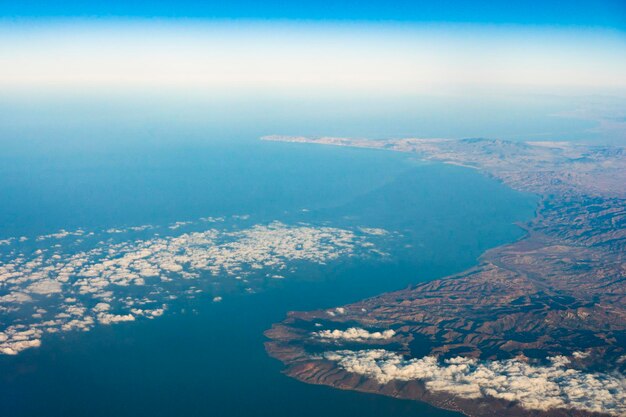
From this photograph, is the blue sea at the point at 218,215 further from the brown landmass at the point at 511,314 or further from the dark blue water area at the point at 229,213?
the brown landmass at the point at 511,314

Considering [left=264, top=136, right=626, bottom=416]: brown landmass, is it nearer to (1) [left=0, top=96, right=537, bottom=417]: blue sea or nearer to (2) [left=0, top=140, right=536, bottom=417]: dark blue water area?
(2) [left=0, top=140, right=536, bottom=417]: dark blue water area

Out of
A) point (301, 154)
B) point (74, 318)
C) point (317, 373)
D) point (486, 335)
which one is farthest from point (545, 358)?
point (301, 154)

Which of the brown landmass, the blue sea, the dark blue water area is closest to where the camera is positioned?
the dark blue water area

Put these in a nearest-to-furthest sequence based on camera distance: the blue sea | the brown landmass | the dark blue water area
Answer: the dark blue water area < the blue sea < the brown landmass

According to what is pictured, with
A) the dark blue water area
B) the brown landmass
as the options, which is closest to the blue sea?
the dark blue water area

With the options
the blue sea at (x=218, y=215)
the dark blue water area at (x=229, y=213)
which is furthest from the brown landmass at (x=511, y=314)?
the blue sea at (x=218, y=215)

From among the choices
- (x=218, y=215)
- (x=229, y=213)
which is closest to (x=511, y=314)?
(x=218, y=215)
